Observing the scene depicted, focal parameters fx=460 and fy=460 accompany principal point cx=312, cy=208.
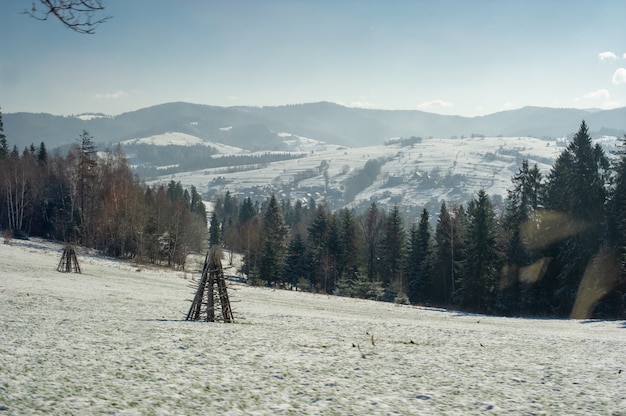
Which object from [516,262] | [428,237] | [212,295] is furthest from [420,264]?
[212,295]

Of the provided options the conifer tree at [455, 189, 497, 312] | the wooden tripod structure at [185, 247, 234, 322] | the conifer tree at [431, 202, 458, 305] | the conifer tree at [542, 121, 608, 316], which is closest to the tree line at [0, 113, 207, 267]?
the conifer tree at [431, 202, 458, 305]

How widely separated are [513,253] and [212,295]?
45.4m

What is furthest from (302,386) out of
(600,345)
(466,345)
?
(600,345)

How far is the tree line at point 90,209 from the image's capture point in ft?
226

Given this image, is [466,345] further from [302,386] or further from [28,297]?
[28,297]

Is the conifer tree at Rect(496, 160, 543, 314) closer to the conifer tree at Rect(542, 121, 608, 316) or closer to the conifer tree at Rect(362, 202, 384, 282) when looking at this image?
the conifer tree at Rect(542, 121, 608, 316)

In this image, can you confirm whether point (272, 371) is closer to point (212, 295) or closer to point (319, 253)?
point (212, 295)

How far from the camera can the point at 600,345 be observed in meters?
18.5

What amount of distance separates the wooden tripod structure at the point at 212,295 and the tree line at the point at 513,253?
3598cm

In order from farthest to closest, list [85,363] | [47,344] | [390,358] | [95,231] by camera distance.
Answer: [95,231] → [390,358] → [47,344] → [85,363]

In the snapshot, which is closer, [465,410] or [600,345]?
[465,410]

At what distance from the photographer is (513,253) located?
178 ft

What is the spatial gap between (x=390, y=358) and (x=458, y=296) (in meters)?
48.2

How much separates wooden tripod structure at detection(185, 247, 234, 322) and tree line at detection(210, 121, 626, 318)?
36.0 meters
